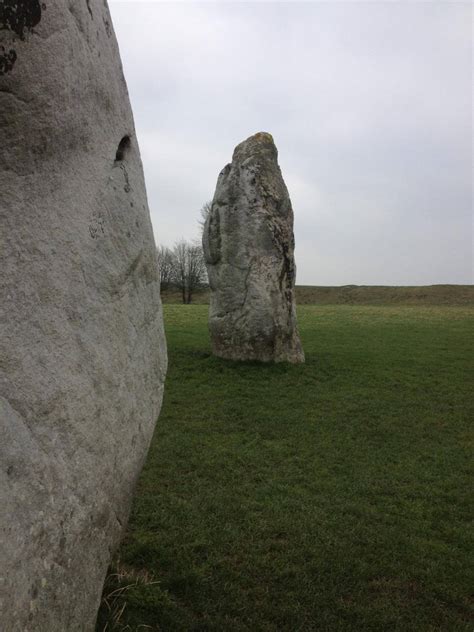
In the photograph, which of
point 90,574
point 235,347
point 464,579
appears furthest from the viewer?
point 235,347

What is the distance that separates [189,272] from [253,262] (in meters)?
45.8

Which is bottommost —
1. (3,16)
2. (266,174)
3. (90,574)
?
(90,574)

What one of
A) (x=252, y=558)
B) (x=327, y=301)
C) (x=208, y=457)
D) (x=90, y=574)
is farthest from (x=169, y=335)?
(x=327, y=301)

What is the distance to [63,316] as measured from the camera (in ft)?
8.46

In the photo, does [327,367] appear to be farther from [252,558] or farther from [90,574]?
[90,574]

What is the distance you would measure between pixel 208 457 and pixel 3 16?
18.6 ft

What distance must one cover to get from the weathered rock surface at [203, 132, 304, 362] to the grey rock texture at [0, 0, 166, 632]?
862 cm

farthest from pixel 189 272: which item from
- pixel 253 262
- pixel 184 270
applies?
pixel 253 262

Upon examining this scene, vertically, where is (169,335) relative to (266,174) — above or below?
below

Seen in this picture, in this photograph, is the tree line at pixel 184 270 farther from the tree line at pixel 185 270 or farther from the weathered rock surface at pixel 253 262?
the weathered rock surface at pixel 253 262

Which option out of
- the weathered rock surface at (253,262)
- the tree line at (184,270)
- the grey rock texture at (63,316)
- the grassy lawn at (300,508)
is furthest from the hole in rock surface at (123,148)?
the tree line at (184,270)

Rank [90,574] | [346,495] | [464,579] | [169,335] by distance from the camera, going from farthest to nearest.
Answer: [169,335], [346,495], [464,579], [90,574]

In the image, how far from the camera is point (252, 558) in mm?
4422

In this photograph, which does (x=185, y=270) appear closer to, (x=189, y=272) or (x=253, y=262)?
(x=189, y=272)
